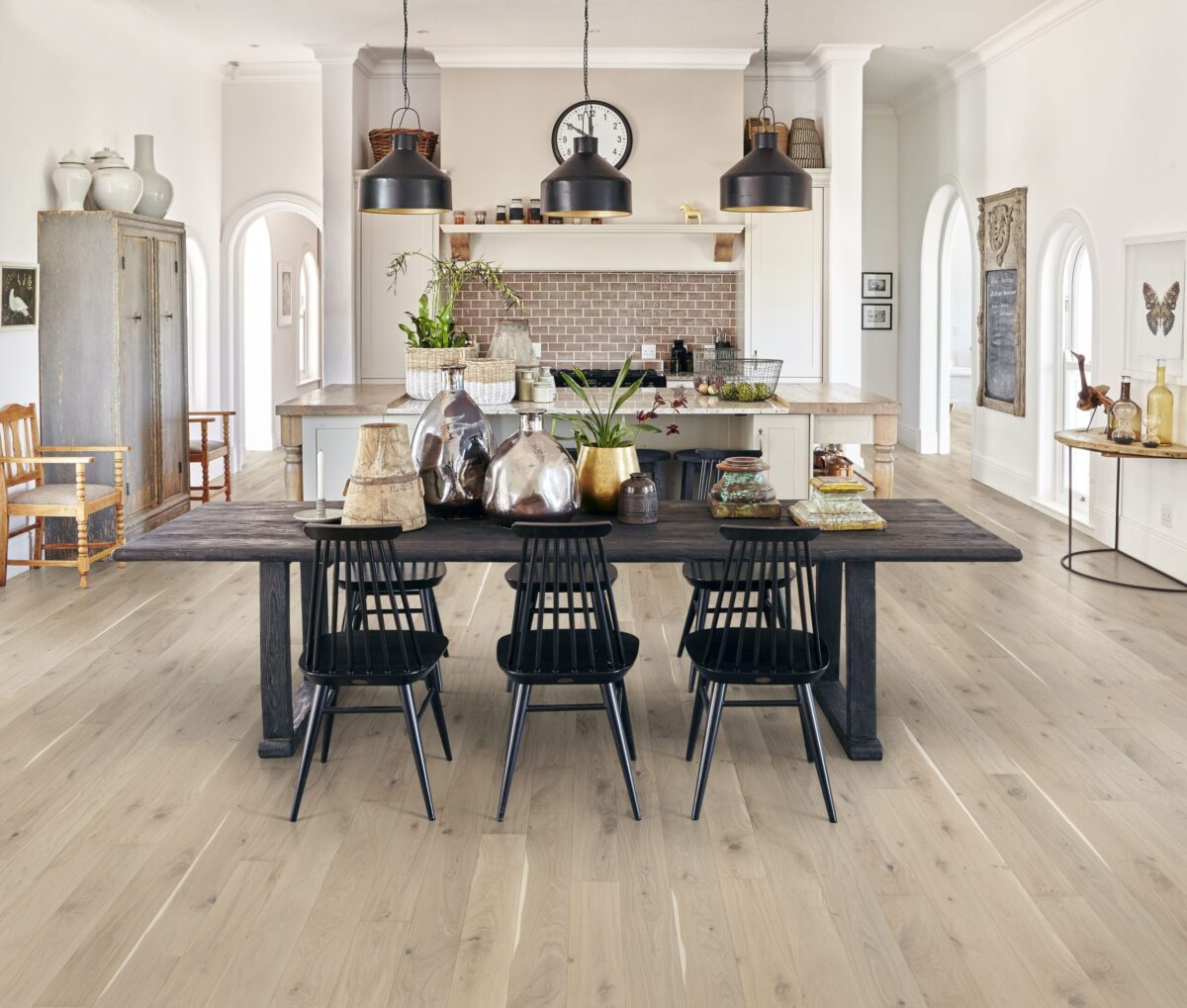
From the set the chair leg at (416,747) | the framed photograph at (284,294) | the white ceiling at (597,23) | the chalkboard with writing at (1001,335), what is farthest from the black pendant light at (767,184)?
the framed photograph at (284,294)

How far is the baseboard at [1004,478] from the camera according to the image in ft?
28.9

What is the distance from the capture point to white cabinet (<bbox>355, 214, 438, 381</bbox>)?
9.41 meters

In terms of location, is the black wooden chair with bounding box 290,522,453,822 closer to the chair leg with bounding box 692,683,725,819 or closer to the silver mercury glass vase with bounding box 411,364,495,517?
the silver mercury glass vase with bounding box 411,364,495,517

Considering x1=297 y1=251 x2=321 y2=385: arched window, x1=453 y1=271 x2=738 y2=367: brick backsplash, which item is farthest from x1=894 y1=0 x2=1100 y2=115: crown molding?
x1=297 y1=251 x2=321 y2=385: arched window

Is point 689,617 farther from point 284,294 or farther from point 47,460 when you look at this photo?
point 284,294

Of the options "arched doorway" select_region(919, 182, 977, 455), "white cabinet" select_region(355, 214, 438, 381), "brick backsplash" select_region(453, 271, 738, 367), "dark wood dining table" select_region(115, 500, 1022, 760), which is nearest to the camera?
"dark wood dining table" select_region(115, 500, 1022, 760)

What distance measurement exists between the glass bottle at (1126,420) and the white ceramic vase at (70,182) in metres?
5.69

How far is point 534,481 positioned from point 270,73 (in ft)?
24.7

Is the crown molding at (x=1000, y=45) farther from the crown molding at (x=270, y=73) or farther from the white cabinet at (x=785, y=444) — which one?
the crown molding at (x=270, y=73)

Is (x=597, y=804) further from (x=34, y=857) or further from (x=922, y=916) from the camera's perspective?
(x=34, y=857)

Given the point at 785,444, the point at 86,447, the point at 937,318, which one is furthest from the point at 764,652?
the point at 937,318

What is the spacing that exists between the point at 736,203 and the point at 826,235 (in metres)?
4.15

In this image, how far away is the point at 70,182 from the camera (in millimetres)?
6980

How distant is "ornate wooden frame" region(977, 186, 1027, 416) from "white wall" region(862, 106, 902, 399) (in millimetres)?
2230
